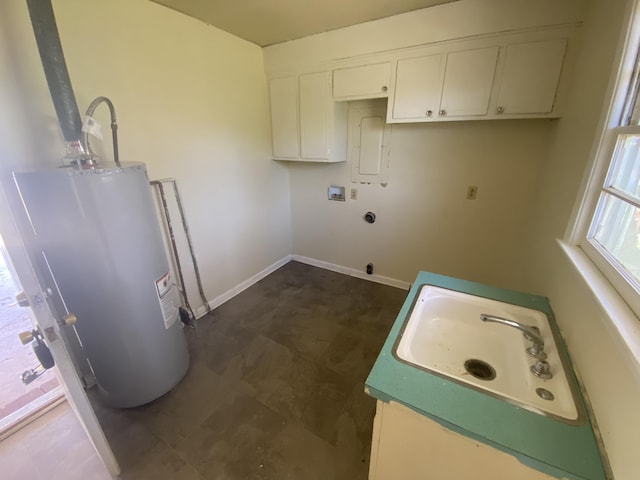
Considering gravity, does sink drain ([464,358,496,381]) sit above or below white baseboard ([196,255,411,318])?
above

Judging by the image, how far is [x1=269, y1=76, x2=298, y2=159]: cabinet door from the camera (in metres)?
2.71

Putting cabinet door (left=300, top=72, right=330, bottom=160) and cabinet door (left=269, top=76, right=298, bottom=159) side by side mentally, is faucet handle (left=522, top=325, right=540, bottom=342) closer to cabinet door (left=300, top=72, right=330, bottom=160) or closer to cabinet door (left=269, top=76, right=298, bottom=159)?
cabinet door (left=300, top=72, right=330, bottom=160)

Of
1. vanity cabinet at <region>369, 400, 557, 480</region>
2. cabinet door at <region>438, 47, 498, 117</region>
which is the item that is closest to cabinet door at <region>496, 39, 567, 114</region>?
cabinet door at <region>438, 47, 498, 117</region>

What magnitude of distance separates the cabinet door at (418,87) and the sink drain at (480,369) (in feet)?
5.91

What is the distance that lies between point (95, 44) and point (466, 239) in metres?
3.09

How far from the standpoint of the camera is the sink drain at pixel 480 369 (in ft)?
3.54

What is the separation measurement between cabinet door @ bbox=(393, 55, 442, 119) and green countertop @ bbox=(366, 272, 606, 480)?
1869 mm

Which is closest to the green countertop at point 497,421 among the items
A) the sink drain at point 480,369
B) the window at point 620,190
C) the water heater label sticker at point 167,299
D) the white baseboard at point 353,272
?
the sink drain at point 480,369

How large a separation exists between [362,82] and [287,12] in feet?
2.51

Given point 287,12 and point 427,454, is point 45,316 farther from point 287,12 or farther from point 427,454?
point 287,12

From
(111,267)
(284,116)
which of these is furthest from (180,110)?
(111,267)

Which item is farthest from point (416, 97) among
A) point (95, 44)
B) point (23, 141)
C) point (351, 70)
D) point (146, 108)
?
point (23, 141)

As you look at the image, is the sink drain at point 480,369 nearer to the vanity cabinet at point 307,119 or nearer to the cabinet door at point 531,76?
the cabinet door at point 531,76

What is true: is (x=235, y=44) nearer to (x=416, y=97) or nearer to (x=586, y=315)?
(x=416, y=97)
